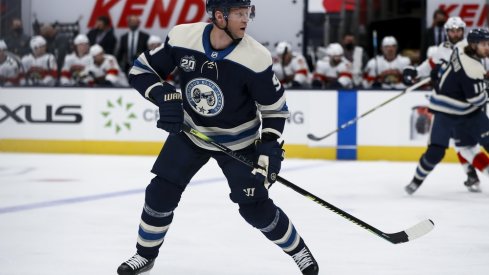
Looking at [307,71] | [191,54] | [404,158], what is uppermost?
[191,54]

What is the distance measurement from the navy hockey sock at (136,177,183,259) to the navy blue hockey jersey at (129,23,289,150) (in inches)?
8.0

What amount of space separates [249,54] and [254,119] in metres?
0.29

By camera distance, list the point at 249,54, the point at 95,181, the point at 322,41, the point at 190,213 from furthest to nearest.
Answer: the point at 322,41
the point at 95,181
the point at 190,213
the point at 249,54

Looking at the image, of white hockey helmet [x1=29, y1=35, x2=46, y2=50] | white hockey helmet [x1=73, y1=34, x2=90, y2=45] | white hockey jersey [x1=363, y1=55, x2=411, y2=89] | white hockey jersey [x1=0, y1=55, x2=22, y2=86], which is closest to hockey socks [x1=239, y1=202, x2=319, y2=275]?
white hockey jersey [x1=363, y1=55, x2=411, y2=89]

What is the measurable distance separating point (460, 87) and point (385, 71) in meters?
4.06

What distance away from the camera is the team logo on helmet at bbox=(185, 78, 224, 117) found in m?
3.46

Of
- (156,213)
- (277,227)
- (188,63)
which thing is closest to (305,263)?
(277,227)

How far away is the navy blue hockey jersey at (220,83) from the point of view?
342 centimetres

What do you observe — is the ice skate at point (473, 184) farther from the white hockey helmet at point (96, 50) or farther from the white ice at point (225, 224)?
the white hockey helmet at point (96, 50)

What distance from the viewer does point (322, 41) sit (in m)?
11.7

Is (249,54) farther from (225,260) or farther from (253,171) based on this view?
(225,260)

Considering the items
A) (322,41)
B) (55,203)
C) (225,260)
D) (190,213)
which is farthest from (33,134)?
(225,260)

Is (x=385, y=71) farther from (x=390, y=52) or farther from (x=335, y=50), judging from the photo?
(x=335, y=50)

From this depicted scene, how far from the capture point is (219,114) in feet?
11.5
